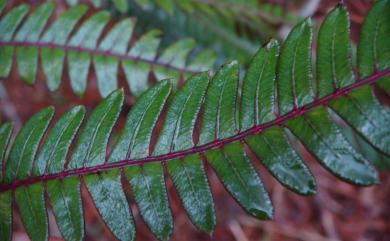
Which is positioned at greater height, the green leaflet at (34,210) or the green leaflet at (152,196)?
the green leaflet at (34,210)

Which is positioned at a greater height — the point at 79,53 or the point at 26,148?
the point at 79,53

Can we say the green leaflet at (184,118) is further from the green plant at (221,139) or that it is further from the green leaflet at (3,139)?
the green leaflet at (3,139)

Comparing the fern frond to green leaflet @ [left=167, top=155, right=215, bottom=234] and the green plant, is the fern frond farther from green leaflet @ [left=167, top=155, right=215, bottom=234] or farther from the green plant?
green leaflet @ [left=167, top=155, right=215, bottom=234]

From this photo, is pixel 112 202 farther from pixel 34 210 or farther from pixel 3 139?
pixel 3 139

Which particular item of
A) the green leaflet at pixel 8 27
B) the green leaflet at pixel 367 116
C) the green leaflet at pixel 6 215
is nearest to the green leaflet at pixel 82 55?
the green leaflet at pixel 8 27

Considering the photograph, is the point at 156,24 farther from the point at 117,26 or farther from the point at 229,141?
the point at 229,141

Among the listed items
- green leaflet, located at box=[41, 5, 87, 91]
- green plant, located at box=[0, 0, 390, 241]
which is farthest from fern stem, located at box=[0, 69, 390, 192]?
green leaflet, located at box=[41, 5, 87, 91]

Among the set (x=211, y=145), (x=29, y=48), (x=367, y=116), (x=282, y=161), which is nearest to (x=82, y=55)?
(x=29, y=48)

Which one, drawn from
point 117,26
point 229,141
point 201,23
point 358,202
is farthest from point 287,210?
point 229,141
